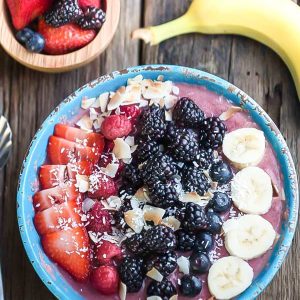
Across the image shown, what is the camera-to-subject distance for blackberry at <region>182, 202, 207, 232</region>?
4.68ft

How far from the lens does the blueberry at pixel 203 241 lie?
4.77 feet

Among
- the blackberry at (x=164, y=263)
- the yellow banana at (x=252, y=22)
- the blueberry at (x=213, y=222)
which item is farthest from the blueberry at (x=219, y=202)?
the yellow banana at (x=252, y=22)

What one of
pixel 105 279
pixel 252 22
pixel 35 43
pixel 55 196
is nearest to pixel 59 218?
pixel 55 196

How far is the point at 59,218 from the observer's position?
148 cm

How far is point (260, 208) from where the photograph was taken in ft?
4.89

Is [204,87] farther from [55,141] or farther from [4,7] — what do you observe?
[4,7]

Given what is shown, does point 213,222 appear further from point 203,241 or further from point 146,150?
point 146,150

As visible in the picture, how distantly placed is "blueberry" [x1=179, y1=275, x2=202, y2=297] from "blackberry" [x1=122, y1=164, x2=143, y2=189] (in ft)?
0.66

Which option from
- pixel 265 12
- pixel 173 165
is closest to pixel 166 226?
pixel 173 165

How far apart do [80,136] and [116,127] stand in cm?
8

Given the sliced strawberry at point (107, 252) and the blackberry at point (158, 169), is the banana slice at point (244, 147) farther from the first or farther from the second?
the sliced strawberry at point (107, 252)

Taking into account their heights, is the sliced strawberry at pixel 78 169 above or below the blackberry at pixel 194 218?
above

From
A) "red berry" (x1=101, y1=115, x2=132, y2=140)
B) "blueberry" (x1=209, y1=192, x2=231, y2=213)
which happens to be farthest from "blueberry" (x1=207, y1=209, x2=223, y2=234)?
"red berry" (x1=101, y1=115, x2=132, y2=140)

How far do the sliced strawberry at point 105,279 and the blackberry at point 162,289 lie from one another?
0.07 metres
